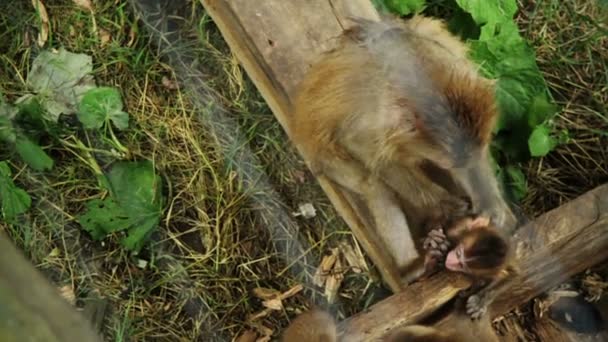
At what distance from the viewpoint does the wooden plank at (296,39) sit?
3531 mm

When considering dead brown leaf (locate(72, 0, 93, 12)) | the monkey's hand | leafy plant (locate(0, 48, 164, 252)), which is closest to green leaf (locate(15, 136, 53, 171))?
leafy plant (locate(0, 48, 164, 252))

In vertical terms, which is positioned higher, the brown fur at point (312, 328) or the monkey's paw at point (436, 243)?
the brown fur at point (312, 328)

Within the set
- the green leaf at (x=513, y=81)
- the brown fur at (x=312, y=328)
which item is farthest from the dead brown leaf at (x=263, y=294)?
the green leaf at (x=513, y=81)

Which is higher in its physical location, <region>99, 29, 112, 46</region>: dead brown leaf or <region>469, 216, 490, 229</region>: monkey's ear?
<region>99, 29, 112, 46</region>: dead brown leaf

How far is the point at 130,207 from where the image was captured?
388 centimetres

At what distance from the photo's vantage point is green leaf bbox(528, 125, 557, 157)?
375 cm

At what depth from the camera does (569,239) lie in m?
3.34

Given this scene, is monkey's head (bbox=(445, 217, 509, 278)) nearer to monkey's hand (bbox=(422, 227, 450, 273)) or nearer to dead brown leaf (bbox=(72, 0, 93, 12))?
monkey's hand (bbox=(422, 227, 450, 273))

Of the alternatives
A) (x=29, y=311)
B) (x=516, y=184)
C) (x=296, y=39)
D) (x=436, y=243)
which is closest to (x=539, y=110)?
(x=516, y=184)

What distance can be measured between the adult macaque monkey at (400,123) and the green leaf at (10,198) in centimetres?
114

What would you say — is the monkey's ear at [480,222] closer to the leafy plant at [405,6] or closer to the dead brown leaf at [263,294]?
the dead brown leaf at [263,294]

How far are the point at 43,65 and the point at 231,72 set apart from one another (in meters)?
0.84

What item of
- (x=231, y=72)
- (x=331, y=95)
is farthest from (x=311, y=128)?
(x=231, y=72)

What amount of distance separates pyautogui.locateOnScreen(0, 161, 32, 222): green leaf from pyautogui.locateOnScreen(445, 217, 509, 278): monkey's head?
5.63 feet
